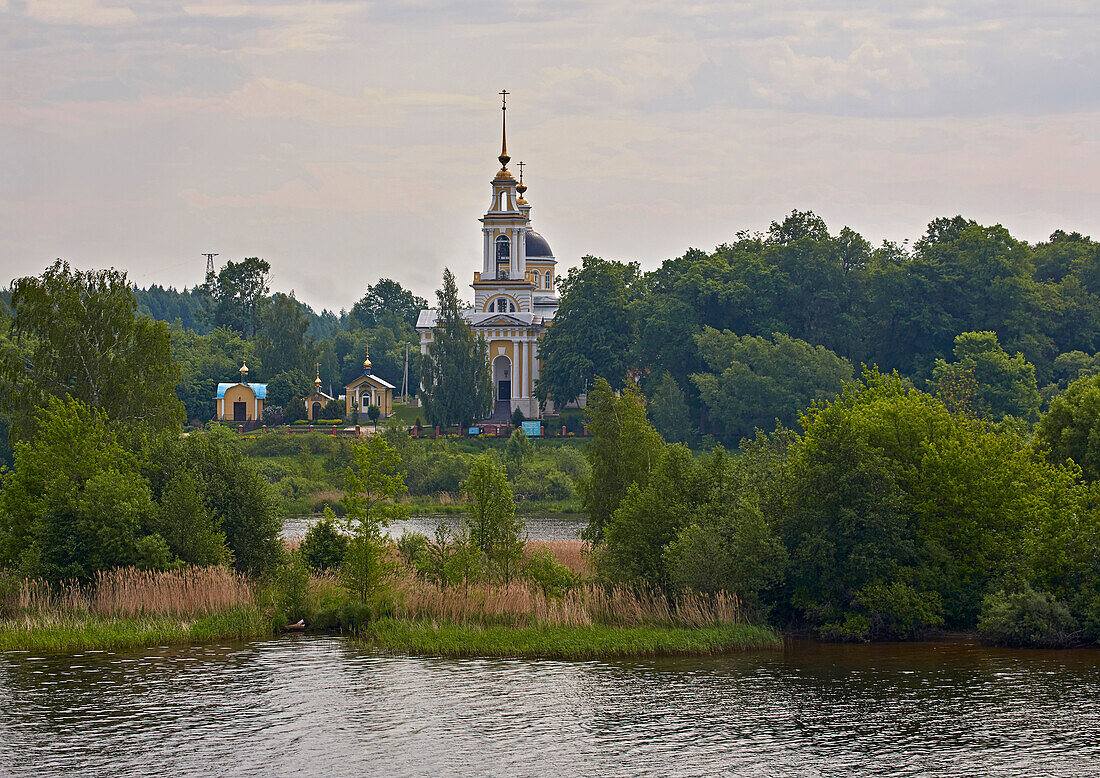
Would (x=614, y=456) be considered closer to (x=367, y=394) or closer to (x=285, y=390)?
(x=285, y=390)

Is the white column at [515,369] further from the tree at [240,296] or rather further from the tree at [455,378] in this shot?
the tree at [240,296]

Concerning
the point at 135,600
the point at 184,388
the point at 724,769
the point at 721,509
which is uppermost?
the point at 184,388

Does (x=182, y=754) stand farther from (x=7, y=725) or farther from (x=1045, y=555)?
(x=1045, y=555)

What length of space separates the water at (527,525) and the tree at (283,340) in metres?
32.1

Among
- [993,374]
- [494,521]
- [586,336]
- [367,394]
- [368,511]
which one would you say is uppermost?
[586,336]

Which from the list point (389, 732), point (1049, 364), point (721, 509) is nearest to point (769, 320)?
point (1049, 364)

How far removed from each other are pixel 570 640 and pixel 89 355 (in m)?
20.0

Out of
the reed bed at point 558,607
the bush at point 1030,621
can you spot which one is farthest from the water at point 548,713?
the reed bed at point 558,607

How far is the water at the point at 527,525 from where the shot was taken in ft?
168

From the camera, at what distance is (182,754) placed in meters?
20.0

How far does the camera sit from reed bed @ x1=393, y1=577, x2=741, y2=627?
27844mm

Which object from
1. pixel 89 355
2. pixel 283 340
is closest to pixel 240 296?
pixel 283 340

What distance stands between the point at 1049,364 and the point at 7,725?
71061 millimetres

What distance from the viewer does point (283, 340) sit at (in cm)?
9356
